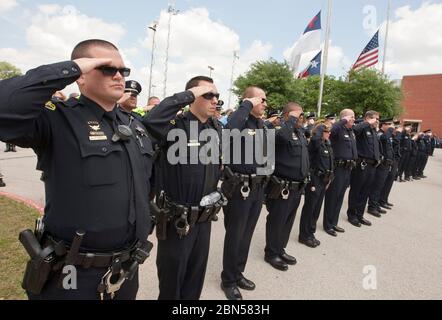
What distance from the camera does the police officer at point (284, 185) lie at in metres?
4.21

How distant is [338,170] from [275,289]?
9.74 feet

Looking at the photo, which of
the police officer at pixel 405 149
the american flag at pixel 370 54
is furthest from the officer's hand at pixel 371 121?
the american flag at pixel 370 54

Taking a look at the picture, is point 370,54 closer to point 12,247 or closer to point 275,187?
point 275,187

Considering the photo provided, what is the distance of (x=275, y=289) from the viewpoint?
3.65 metres

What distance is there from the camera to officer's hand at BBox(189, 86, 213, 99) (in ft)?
8.78

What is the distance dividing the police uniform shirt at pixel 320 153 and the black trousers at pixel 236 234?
202 centimetres

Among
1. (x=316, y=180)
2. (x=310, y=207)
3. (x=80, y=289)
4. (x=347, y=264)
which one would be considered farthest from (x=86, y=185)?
(x=316, y=180)

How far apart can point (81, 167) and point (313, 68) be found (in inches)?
628

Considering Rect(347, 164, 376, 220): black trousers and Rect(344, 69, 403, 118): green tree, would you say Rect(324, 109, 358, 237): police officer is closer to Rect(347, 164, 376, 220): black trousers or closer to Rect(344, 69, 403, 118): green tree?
Rect(347, 164, 376, 220): black trousers

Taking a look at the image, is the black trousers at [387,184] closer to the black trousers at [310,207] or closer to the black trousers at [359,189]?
the black trousers at [359,189]

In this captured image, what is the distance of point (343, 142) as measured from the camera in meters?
5.81

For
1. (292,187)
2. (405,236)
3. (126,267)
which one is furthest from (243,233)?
(405,236)

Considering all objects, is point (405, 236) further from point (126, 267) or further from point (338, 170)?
point (126, 267)

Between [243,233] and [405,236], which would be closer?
[243,233]
